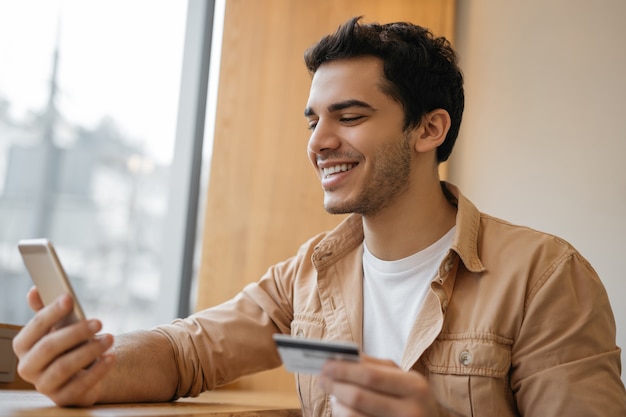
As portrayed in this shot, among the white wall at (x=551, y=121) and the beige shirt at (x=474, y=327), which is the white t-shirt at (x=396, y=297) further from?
the white wall at (x=551, y=121)

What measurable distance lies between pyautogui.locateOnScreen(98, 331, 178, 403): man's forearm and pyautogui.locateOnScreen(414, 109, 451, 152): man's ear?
0.82 m

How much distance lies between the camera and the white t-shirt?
1.59 m

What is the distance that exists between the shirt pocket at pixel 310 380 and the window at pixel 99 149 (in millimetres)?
851

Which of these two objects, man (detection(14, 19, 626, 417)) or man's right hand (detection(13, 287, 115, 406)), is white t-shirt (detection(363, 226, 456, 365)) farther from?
man's right hand (detection(13, 287, 115, 406))

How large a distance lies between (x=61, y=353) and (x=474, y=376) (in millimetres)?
810

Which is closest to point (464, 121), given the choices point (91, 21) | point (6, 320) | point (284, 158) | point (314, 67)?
point (284, 158)

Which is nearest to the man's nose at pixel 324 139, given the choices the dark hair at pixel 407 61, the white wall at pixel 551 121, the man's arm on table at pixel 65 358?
the dark hair at pixel 407 61

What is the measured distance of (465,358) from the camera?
4.71 feet

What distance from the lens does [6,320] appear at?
1979 millimetres

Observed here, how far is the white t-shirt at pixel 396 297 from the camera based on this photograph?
5.22 ft

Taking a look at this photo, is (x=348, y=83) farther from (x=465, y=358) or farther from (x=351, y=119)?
(x=465, y=358)

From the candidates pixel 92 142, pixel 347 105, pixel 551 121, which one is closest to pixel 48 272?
pixel 347 105

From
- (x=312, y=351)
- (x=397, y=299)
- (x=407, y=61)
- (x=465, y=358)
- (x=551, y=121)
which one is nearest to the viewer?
(x=312, y=351)

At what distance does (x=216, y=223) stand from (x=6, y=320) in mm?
790
